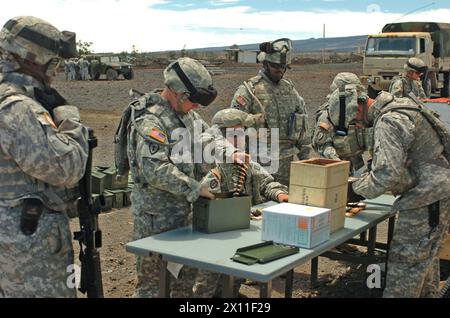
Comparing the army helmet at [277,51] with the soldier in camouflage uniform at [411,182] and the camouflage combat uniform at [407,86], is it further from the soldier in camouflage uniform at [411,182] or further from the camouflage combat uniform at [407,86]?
the camouflage combat uniform at [407,86]

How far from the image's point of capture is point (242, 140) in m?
4.32

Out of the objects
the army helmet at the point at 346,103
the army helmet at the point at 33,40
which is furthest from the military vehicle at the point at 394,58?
the army helmet at the point at 33,40

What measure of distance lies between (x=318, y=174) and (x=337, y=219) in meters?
0.35

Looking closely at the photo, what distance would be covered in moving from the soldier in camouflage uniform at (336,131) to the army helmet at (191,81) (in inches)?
77.2

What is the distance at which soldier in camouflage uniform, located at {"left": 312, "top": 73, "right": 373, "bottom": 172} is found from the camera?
5266mm

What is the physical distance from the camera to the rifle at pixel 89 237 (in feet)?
10.4

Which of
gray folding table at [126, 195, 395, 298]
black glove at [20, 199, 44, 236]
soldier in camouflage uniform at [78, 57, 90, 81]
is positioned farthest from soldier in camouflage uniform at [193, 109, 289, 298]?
soldier in camouflage uniform at [78, 57, 90, 81]

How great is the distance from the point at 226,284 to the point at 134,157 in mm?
1040

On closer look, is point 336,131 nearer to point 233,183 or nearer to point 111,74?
point 233,183

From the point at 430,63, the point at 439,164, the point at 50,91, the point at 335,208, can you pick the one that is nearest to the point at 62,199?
the point at 50,91

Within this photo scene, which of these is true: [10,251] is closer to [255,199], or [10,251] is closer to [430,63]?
[255,199]

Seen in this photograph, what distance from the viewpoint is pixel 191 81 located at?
3582 millimetres

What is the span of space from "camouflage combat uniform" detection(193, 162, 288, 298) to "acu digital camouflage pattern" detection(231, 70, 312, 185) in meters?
1.16

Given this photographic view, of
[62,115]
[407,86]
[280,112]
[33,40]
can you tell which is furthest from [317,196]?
[407,86]
